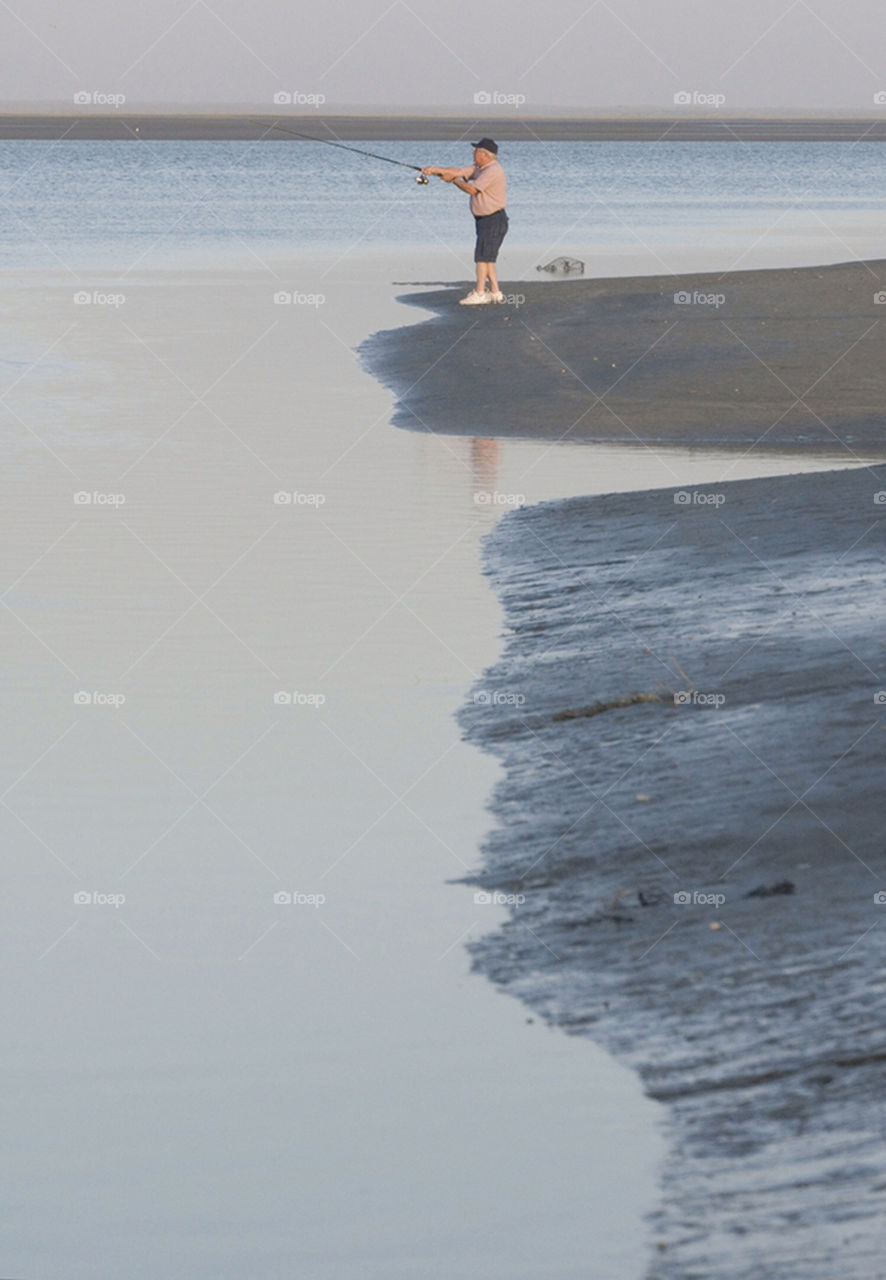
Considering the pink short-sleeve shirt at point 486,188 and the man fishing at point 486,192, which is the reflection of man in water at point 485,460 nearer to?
the man fishing at point 486,192

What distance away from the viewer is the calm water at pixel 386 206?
128 feet

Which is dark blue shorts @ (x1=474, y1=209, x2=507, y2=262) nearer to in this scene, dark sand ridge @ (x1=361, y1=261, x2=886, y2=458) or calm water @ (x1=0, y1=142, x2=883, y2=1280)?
dark sand ridge @ (x1=361, y1=261, x2=886, y2=458)

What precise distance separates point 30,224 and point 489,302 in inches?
933

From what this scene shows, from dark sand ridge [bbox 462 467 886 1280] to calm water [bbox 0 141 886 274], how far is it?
22121 mm

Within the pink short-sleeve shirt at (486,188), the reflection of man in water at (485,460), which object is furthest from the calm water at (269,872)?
the pink short-sleeve shirt at (486,188)

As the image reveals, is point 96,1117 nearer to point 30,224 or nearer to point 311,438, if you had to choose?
point 311,438

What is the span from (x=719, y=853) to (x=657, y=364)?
1363 cm

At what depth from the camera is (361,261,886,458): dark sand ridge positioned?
16.8 meters

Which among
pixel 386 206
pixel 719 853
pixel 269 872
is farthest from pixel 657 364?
pixel 386 206

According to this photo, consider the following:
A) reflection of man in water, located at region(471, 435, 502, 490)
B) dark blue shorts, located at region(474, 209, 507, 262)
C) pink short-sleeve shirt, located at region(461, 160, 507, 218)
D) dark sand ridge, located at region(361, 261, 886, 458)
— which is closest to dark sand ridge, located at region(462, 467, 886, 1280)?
reflection of man in water, located at region(471, 435, 502, 490)

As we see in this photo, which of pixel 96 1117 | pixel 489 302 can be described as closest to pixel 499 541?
pixel 96 1117

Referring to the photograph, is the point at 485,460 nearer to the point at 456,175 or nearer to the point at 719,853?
the point at 456,175

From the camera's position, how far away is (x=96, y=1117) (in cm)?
509

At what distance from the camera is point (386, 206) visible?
5756 centimetres
